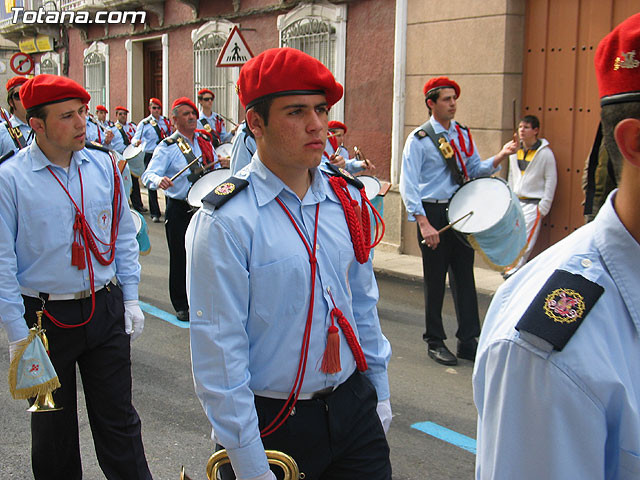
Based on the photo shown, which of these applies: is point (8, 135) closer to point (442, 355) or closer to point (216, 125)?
point (442, 355)

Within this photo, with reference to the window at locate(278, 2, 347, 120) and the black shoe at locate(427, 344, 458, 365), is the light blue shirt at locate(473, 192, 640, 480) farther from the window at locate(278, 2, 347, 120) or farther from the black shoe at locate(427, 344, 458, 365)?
the window at locate(278, 2, 347, 120)

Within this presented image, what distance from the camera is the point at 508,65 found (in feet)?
31.0

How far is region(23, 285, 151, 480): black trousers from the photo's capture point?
3.43 metres

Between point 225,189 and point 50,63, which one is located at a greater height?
point 50,63

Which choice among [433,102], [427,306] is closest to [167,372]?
[427,306]

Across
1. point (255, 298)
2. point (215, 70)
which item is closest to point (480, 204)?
point (255, 298)

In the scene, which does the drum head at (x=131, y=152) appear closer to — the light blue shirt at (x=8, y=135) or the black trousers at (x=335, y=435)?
the light blue shirt at (x=8, y=135)

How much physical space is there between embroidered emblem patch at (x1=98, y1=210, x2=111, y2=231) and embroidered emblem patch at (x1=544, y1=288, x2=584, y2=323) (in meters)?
2.76

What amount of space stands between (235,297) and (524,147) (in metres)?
7.38

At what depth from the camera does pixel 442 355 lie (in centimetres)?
590

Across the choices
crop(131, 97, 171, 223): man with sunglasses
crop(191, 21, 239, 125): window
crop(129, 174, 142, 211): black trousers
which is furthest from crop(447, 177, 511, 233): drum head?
crop(129, 174, 142, 211): black trousers

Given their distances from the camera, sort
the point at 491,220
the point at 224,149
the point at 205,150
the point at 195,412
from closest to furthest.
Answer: the point at 195,412 < the point at 491,220 < the point at 205,150 < the point at 224,149

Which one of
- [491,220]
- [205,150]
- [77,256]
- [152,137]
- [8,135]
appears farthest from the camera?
[152,137]

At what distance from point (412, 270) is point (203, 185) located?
3.62 metres
